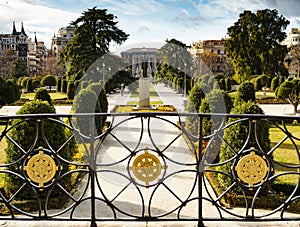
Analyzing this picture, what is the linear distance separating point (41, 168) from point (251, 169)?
1.38 meters

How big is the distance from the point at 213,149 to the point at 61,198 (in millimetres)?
3594

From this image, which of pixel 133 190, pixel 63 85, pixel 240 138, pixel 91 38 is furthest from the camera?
pixel 63 85

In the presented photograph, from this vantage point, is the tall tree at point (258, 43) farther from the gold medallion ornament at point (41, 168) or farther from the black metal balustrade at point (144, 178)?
the gold medallion ornament at point (41, 168)

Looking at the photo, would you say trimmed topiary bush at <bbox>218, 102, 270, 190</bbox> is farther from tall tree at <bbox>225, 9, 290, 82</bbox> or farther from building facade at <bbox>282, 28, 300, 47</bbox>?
building facade at <bbox>282, 28, 300, 47</bbox>

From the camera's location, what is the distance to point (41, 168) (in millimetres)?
2467

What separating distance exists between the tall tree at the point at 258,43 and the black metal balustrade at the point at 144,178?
77.3 feet

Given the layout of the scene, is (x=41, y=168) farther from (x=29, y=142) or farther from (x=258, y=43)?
(x=258, y=43)

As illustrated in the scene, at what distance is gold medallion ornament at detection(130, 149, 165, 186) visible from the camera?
2.47 meters

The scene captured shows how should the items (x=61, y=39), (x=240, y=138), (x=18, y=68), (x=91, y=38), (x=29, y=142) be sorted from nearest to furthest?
(x=29, y=142), (x=240, y=138), (x=91, y=38), (x=18, y=68), (x=61, y=39)

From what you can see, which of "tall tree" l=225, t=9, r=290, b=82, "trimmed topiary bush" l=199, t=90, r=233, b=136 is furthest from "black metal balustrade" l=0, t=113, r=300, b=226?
"tall tree" l=225, t=9, r=290, b=82

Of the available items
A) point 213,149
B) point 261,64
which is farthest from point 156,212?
point 261,64

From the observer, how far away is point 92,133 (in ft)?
8.14

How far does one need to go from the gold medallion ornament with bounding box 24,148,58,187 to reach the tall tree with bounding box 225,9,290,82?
2951 centimetres

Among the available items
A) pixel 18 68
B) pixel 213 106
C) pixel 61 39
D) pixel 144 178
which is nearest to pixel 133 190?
pixel 144 178
